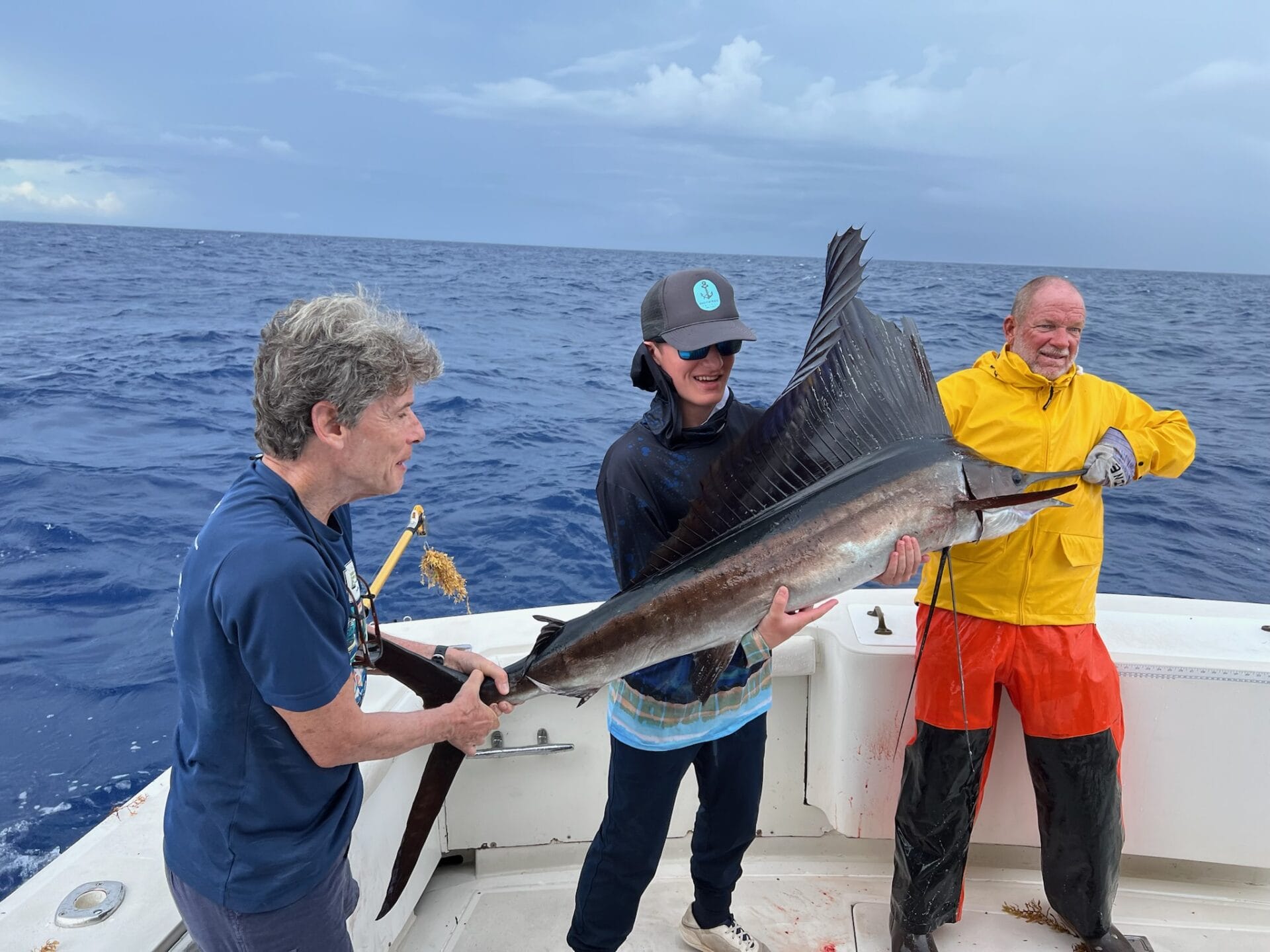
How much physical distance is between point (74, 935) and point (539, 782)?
1.32 metres

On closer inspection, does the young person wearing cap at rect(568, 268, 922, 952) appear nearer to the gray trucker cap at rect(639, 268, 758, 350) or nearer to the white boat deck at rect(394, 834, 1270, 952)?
the gray trucker cap at rect(639, 268, 758, 350)

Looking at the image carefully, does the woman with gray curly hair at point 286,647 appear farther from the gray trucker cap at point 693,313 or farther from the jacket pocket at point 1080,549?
the jacket pocket at point 1080,549

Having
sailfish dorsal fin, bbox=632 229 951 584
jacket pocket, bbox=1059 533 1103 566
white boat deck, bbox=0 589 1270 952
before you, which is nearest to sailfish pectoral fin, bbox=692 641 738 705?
sailfish dorsal fin, bbox=632 229 951 584

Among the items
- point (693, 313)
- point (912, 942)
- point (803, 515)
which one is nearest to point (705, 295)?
point (693, 313)

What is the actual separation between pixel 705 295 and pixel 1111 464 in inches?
42.8

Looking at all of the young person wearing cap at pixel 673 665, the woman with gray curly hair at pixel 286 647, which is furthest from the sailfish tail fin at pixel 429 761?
the young person wearing cap at pixel 673 665

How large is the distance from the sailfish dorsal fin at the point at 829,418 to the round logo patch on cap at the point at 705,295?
215mm

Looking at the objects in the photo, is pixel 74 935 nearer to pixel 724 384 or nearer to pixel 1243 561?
pixel 724 384

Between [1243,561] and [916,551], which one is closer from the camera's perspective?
[916,551]

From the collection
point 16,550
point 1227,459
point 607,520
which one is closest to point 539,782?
point 607,520

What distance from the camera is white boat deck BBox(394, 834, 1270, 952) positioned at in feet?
7.86

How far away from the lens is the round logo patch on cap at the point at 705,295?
1.77m

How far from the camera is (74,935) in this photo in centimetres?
149

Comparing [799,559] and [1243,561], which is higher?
[799,559]
